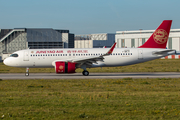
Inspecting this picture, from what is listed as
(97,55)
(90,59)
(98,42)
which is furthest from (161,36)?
(98,42)

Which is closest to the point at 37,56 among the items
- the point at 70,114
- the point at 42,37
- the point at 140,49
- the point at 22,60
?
the point at 22,60

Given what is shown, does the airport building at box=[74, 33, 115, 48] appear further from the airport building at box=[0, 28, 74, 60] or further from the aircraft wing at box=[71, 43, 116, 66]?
the aircraft wing at box=[71, 43, 116, 66]

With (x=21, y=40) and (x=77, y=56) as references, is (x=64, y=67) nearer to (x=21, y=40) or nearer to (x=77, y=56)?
(x=77, y=56)

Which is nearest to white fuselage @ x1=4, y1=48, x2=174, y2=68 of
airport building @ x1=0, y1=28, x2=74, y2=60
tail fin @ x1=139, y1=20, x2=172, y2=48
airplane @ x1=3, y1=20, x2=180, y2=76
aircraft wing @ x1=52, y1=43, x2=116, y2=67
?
airplane @ x1=3, y1=20, x2=180, y2=76

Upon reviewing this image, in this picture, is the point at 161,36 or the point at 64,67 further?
the point at 161,36

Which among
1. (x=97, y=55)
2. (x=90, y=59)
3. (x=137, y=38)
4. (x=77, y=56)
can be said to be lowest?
(x=90, y=59)

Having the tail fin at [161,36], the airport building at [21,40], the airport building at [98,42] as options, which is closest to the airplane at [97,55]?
the tail fin at [161,36]

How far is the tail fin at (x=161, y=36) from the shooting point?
29953 mm

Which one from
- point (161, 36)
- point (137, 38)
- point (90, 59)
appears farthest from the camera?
point (137, 38)

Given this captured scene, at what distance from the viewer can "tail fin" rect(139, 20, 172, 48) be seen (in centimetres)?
2995

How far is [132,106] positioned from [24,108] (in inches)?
195

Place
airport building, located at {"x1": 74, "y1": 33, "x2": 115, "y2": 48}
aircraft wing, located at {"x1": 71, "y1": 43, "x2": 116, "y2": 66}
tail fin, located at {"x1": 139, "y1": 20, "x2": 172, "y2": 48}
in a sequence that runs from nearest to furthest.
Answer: aircraft wing, located at {"x1": 71, "y1": 43, "x2": 116, "y2": 66} < tail fin, located at {"x1": 139, "y1": 20, "x2": 172, "y2": 48} < airport building, located at {"x1": 74, "y1": 33, "x2": 115, "y2": 48}

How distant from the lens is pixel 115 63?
29734 mm

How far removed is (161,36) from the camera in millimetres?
30109
